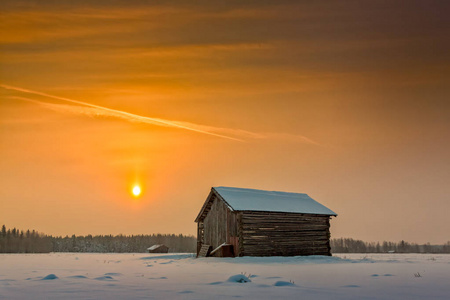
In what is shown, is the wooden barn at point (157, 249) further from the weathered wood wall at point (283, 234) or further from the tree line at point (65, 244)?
the weathered wood wall at point (283, 234)

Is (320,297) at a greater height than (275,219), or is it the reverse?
(275,219)

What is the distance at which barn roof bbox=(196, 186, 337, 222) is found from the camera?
3715 centimetres

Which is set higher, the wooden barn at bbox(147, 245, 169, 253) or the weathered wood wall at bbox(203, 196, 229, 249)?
the weathered wood wall at bbox(203, 196, 229, 249)

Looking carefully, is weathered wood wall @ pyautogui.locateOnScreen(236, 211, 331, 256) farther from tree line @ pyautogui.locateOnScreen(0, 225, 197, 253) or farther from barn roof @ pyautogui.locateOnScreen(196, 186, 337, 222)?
tree line @ pyautogui.locateOnScreen(0, 225, 197, 253)

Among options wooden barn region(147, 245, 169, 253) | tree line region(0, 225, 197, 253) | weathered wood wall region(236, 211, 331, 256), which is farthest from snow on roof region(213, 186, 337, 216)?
tree line region(0, 225, 197, 253)

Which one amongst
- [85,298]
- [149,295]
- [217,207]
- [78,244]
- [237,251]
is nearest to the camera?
[85,298]

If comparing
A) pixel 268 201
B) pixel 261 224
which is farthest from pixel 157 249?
pixel 261 224

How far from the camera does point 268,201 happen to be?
131ft

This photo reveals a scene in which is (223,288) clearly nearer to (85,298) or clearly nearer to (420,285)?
(85,298)

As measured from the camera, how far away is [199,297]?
37.4ft

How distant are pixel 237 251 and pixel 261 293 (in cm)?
2392

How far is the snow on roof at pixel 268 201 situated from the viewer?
122 ft

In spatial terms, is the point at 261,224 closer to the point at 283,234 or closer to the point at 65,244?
the point at 283,234

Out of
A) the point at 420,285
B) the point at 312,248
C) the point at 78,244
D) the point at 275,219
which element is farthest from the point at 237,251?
the point at 78,244
